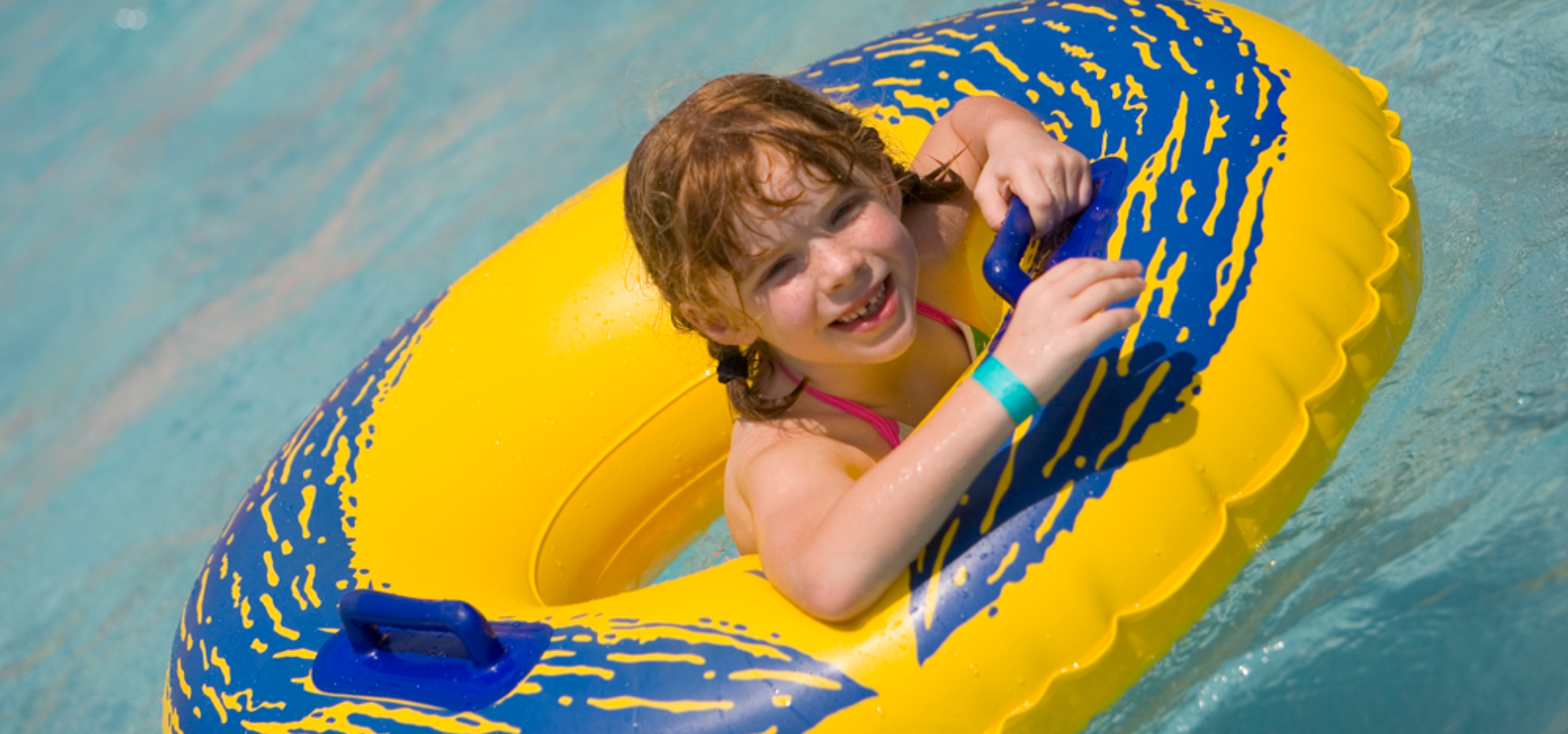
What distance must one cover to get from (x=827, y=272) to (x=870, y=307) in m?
0.10

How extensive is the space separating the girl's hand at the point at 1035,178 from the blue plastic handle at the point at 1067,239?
19 millimetres

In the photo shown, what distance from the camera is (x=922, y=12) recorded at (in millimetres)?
4637

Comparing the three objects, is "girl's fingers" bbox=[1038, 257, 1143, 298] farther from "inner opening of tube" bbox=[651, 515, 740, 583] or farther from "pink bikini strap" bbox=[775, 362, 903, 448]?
"inner opening of tube" bbox=[651, 515, 740, 583]

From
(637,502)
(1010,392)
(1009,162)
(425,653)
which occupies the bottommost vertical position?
(637,502)

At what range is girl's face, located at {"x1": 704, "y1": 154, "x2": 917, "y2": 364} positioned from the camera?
1.70 metres

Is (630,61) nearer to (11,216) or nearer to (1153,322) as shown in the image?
(11,216)

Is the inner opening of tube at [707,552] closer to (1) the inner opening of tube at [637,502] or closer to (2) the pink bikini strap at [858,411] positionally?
(1) the inner opening of tube at [637,502]

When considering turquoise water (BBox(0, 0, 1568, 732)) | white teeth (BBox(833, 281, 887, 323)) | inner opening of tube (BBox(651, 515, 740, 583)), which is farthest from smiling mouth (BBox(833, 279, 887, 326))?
inner opening of tube (BBox(651, 515, 740, 583))

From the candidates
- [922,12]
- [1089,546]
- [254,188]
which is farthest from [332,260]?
[1089,546]

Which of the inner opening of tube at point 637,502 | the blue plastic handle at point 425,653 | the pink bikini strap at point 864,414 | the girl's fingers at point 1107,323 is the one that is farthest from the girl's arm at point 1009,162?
the blue plastic handle at point 425,653

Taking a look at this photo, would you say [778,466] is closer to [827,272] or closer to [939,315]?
[827,272]

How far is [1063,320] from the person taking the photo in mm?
1540

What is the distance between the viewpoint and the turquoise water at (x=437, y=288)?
1861 mm

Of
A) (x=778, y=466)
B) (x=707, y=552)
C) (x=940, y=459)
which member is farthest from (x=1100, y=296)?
(x=707, y=552)
